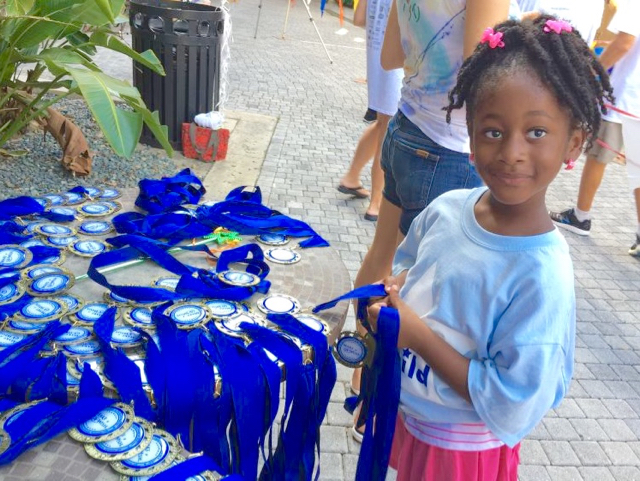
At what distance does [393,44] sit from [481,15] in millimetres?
592

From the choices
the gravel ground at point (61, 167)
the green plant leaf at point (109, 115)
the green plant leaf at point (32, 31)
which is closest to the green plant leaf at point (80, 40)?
the green plant leaf at point (32, 31)

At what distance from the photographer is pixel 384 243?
238 cm

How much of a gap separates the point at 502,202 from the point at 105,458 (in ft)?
3.04

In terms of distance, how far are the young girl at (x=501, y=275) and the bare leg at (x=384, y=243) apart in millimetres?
832

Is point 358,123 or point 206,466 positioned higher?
point 206,466

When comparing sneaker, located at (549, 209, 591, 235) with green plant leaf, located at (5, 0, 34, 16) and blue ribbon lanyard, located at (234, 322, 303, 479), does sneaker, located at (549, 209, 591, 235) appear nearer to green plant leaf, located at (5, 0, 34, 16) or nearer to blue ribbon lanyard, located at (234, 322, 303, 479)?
green plant leaf, located at (5, 0, 34, 16)

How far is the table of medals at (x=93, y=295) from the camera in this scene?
1058 millimetres

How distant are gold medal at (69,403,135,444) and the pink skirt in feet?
2.37

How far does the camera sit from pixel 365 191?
5.15 metres

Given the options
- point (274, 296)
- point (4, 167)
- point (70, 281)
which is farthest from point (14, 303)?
point (4, 167)

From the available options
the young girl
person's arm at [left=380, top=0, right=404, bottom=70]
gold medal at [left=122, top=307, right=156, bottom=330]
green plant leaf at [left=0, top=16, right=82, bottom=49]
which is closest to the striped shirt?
the young girl

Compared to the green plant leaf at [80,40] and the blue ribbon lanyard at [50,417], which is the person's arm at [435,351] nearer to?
the blue ribbon lanyard at [50,417]

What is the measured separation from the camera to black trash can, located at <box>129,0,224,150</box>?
492cm

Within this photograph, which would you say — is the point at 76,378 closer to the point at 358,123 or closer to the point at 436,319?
the point at 436,319
